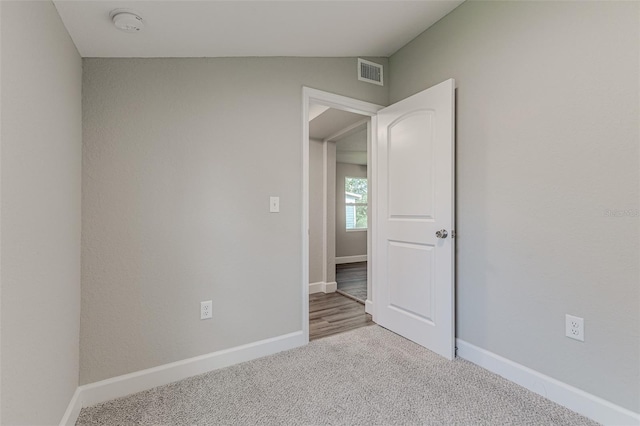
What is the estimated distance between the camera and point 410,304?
2.42 metres

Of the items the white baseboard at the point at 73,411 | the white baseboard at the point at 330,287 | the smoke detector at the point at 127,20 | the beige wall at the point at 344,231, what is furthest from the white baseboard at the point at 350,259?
the smoke detector at the point at 127,20

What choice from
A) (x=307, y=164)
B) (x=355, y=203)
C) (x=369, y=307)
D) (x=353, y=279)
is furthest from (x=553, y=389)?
(x=355, y=203)

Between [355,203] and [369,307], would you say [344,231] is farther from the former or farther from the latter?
[369,307]

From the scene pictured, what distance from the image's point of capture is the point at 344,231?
21.5ft

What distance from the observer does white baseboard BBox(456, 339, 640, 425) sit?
1.42 m

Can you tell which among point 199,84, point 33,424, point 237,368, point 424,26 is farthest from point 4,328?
point 424,26

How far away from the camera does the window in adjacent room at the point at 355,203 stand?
264 inches

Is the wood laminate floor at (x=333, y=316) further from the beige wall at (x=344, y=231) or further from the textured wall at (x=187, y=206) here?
the beige wall at (x=344, y=231)

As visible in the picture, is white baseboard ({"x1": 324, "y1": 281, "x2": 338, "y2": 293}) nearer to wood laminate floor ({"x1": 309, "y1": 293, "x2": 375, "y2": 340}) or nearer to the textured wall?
wood laminate floor ({"x1": 309, "y1": 293, "x2": 375, "y2": 340})

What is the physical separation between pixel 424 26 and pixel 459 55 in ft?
1.44

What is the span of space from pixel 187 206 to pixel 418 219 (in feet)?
5.52

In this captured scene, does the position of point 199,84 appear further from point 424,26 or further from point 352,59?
point 424,26

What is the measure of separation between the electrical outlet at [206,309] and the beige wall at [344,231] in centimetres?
460

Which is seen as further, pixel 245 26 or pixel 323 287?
pixel 323 287
